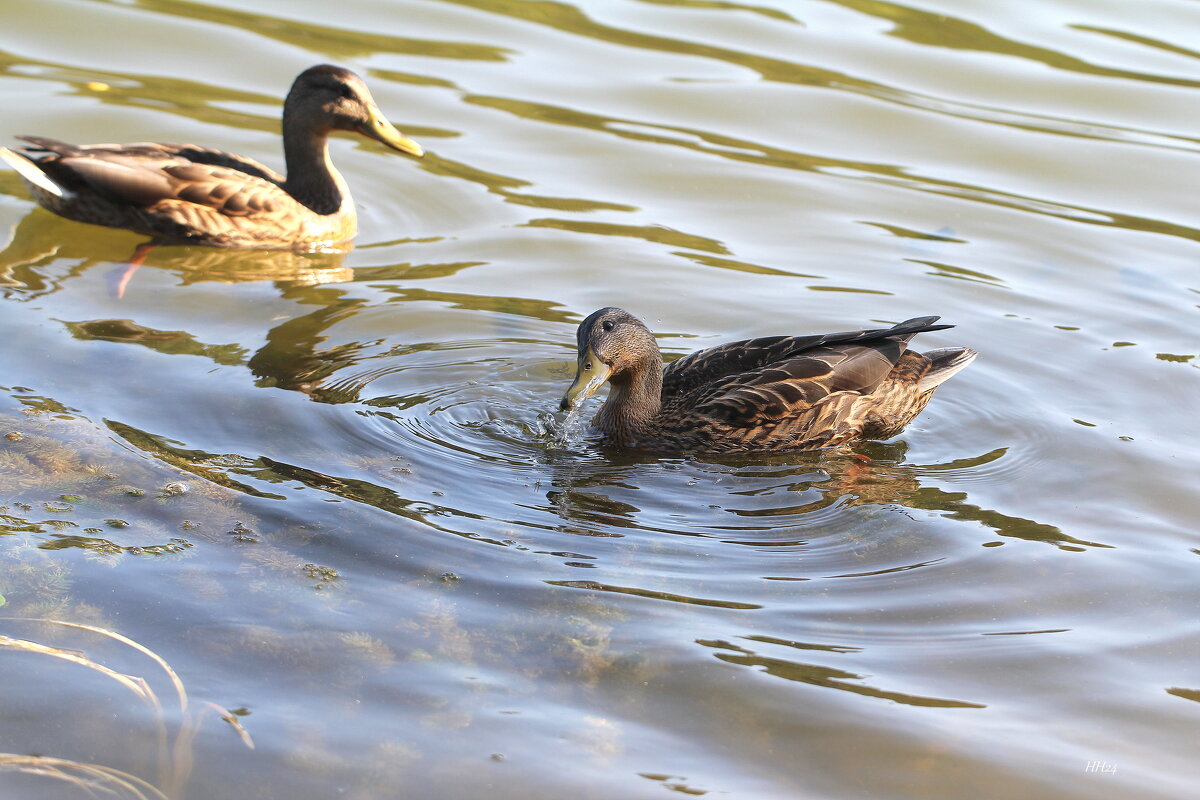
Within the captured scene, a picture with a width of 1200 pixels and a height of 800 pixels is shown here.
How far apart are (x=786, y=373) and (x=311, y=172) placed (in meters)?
4.17

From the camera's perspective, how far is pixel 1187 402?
269 inches

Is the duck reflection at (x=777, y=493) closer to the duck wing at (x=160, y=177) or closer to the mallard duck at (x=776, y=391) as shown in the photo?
the mallard duck at (x=776, y=391)

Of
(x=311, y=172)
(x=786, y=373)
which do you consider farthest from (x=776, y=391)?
(x=311, y=172)

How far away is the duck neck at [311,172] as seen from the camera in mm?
8961

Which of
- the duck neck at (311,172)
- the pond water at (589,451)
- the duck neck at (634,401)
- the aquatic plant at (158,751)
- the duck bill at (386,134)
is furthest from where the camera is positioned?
the duck bill at (386,134)

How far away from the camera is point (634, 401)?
21.4 ft

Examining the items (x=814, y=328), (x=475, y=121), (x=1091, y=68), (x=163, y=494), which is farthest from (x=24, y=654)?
(x=1091, y=68)

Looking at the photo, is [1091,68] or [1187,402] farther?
[1091,68]

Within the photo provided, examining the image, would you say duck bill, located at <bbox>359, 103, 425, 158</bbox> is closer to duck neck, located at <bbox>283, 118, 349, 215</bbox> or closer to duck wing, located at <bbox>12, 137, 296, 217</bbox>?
duck neck, located at <bbox>283, 118, 349, 215</bbox>

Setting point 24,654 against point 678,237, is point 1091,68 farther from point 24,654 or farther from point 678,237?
point 24,654

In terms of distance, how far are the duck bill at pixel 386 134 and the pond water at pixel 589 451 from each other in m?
0.36

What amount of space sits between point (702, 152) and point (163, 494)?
592 cm

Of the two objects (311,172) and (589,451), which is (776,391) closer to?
(589,451)

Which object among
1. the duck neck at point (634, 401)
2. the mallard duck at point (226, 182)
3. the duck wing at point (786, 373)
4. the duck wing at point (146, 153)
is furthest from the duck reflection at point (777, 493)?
the duck wing at point (146, 153)
